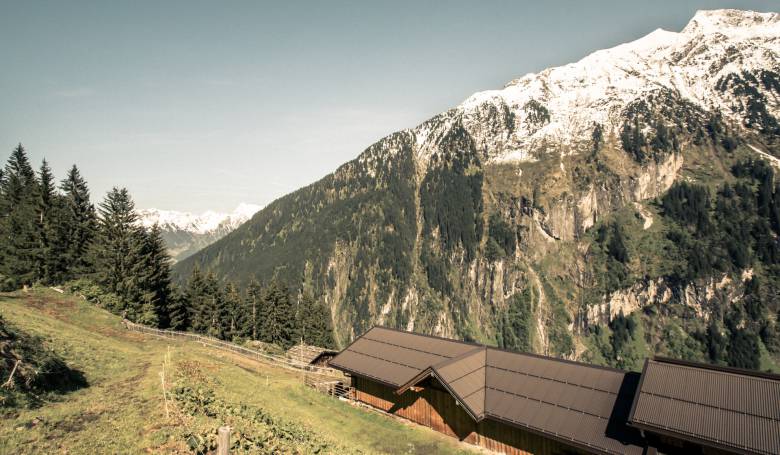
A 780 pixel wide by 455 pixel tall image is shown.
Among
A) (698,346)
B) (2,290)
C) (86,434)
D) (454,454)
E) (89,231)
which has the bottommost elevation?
(698,346)

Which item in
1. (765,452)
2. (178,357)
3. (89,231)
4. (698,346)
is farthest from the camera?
(698,346)

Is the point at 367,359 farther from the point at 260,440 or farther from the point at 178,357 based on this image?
the point at 260,440

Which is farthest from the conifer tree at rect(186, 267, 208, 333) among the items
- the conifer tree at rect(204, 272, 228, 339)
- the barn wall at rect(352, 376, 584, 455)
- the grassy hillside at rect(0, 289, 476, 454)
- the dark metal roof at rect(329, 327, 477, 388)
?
the barn wall at rect(352, 376, 584, 455)

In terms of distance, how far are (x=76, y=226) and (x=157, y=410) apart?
62325mm

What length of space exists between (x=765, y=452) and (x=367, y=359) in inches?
A: 1233

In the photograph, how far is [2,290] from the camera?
5766 cm

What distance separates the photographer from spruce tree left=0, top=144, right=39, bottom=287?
58.7m

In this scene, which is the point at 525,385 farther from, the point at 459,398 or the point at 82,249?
the point at 82,249

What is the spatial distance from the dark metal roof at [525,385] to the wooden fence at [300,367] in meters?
3.49

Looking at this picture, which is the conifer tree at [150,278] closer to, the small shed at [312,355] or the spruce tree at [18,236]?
the spruce tree at [18,236]

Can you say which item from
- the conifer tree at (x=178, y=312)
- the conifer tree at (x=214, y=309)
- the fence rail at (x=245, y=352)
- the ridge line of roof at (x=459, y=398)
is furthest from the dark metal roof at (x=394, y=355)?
the conifer tree at (x=214, y=309)

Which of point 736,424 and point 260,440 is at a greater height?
point 260,440

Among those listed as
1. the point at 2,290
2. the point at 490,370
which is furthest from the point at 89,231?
the point at 490,370

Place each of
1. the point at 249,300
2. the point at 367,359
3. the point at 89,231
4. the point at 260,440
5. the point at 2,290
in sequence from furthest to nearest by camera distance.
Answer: the point at 249,300, the point at 89,231, the point at 2,290, the point at 367,359, the point at 260,440
